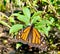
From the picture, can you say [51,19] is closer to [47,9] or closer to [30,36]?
[47,9]

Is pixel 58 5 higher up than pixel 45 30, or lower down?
higher up

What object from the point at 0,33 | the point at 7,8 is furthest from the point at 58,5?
the point at 7,8

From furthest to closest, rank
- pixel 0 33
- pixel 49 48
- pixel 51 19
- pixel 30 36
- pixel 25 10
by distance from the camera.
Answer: pixel 0 33 → pixel 49 48 → pixel 51 19 → pixel 25 10 → pixel 30 36

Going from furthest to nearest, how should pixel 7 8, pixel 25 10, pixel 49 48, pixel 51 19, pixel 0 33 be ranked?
1. pixel 7 8
2. pixel 0 33
3. pixel 49 48
4. pixel 51 19
5. pixel 25 10

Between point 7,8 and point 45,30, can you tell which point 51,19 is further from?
point 7,8

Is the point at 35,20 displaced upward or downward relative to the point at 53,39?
upward

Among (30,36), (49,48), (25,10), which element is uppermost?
(25,10)

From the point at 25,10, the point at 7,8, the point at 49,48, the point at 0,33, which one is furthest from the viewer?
the point at 7,8

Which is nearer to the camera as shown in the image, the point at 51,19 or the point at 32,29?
the point at 32,29

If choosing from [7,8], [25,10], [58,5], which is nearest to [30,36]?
[25,10]
